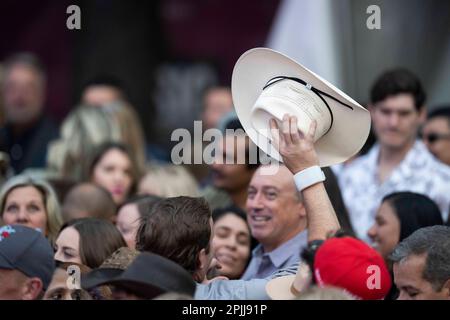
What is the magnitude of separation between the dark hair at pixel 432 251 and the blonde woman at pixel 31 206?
7.51ft

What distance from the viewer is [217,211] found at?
22.6 feet

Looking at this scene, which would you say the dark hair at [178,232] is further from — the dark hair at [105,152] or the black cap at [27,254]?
the dark hair at [105,152]

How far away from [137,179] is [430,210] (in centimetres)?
252

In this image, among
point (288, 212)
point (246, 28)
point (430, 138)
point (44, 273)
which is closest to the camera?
point (44, 273)

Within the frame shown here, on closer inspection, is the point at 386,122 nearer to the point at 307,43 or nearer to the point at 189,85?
the point at 307,43

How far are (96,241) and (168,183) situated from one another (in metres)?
2.21

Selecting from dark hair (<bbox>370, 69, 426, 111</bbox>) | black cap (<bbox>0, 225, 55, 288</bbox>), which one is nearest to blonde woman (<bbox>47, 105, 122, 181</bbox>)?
dark hair (<bbox>370, 69, 426, 111</bbox>)

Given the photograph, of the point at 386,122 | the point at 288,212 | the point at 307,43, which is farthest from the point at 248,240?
the point at 307,43

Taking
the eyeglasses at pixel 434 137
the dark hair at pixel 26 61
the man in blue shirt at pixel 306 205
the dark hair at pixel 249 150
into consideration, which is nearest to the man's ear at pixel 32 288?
the man in blue shirt at pixel 306 205

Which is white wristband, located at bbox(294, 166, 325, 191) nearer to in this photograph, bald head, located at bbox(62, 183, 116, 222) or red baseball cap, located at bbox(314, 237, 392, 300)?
red baseball cap, located at bbox(314, 237, 392, 300)

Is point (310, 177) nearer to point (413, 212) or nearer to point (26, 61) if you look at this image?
point (413, 212)

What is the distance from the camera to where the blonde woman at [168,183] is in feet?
26.1

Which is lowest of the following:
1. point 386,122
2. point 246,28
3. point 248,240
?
point 248,240

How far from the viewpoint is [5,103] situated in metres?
9.84
